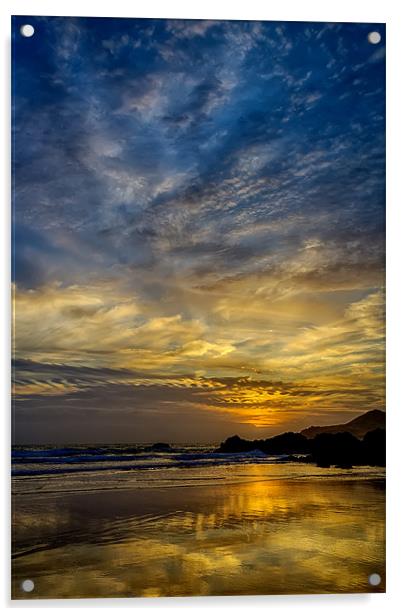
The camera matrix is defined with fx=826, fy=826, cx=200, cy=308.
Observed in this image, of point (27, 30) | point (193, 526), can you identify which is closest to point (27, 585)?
point (193, 526)

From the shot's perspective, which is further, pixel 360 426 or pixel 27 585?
A: pixel 360 426

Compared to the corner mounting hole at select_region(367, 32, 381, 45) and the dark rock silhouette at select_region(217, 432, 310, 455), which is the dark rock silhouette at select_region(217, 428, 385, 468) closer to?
the dark rock silhouette at select_region(217, 432, 310, 455)

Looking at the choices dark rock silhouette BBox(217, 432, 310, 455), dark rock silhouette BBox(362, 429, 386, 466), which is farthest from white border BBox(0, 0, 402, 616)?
dark rock silhouette BBox(217, 432, 310, 455)

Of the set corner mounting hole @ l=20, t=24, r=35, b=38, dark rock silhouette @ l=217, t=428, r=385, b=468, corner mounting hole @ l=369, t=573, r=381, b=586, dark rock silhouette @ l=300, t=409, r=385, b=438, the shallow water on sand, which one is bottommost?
corner mounting hole @ l=369, t=573, r=381, b=586

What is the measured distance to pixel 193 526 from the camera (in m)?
2.64

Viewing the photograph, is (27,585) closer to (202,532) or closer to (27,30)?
(202,532)

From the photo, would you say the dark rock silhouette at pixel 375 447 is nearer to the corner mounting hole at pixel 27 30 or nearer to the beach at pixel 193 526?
the beach at pixel 193 526

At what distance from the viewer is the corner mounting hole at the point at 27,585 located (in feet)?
8.39

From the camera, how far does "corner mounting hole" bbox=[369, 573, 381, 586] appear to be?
8.69ft

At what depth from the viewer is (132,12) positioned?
2.69 metres

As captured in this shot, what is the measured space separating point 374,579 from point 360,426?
1.60 feet

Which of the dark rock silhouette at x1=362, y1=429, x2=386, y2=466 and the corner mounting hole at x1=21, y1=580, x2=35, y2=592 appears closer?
the corner mounting hole at x1=21, y1=580, x2=35, y2=592

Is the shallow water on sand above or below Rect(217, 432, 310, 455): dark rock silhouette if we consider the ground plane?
below
